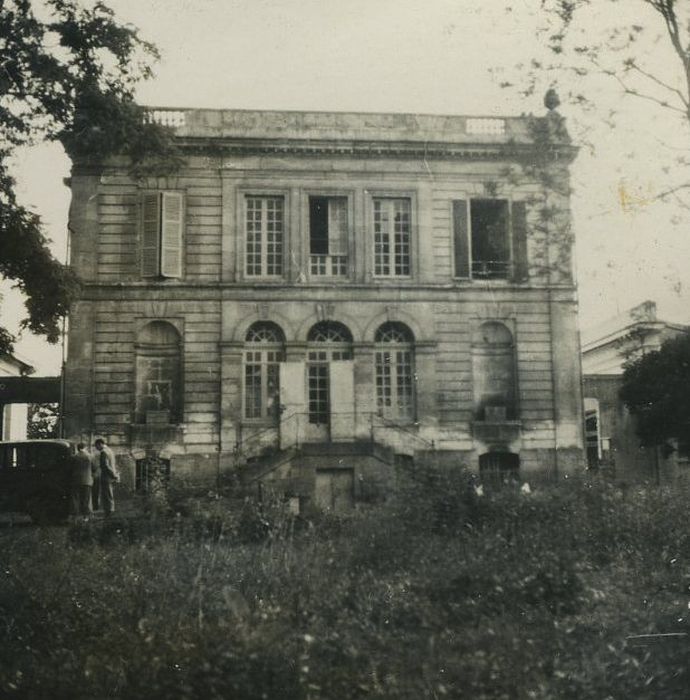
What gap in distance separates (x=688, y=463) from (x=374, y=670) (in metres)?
23.8

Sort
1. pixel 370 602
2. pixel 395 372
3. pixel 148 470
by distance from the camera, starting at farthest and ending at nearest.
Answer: pixel 395 372
pixel 148 470
pixel 370 602

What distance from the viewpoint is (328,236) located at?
2295cm

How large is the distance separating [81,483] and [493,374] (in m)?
11.1

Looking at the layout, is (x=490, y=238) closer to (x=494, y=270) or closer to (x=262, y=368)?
(x=494, y=270)

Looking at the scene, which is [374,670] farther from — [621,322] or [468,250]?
[621,322]

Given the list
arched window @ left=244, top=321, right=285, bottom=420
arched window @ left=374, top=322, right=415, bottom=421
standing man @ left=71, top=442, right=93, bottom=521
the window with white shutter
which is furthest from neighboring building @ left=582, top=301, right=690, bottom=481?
standing man @ left=71, top=442, right=93, bottom=521

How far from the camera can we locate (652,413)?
2417 centimetres

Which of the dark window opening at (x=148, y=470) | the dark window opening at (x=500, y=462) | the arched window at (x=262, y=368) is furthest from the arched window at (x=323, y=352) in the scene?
the dark window opening at (x=500, y=462)

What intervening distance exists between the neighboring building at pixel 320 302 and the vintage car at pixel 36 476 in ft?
13.2

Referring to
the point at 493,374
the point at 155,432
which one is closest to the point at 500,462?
the point at 493,374

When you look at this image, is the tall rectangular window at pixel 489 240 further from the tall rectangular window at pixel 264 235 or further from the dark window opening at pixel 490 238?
the tall rectangular window at pixel 264 235

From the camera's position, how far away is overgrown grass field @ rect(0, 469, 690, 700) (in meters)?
6.72

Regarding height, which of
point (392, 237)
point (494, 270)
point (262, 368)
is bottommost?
point (262, 368)

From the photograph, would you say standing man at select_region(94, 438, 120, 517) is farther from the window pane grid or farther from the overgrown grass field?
the window pane grid
